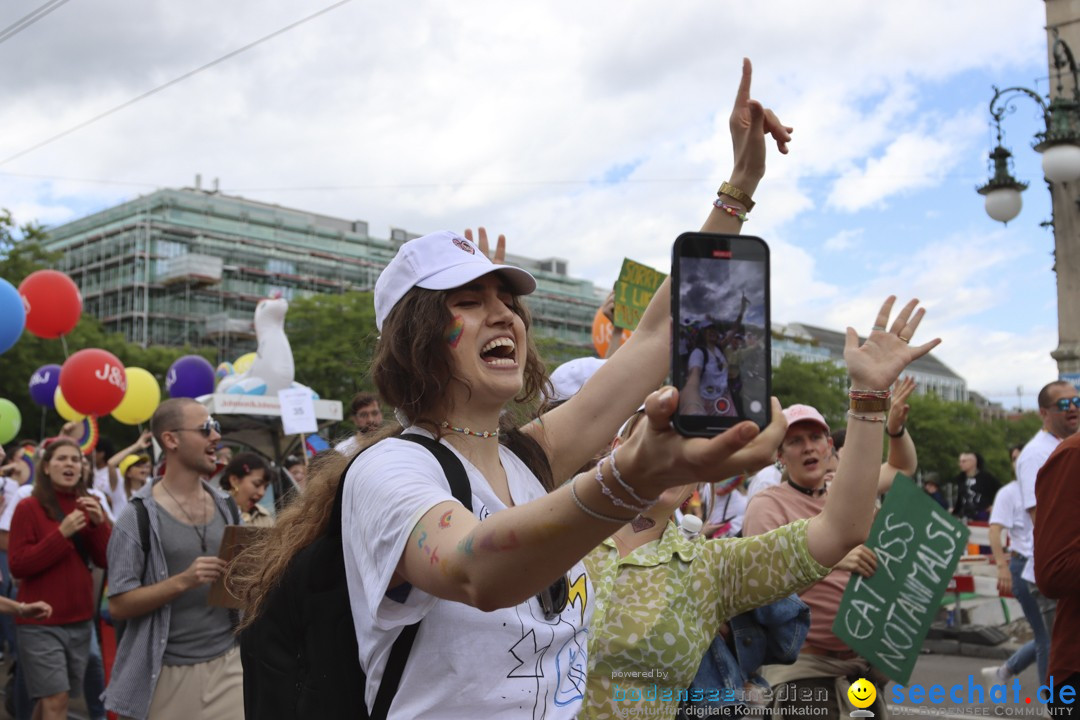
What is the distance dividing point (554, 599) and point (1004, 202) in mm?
9424

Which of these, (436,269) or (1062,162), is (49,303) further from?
(436,269)

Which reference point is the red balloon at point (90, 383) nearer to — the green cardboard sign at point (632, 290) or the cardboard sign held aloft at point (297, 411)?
the cardboard sign held aloft at point (297, 411)

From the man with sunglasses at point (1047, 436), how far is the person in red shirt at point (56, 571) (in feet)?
19.8

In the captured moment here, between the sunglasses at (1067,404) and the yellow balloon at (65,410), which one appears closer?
the sunglasses at (1067,404)

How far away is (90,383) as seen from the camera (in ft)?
38.9

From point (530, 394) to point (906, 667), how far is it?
2690 millimetres

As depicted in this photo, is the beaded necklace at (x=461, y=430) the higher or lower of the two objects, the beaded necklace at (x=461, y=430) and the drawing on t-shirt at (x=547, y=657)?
the higher

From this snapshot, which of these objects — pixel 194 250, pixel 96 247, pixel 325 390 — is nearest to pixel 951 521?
pixel 325 390

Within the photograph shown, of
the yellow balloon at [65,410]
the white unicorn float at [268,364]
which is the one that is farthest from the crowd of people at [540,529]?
the yellow balloon at [65,410]

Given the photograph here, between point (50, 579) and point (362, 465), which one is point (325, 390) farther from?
point (362, 465)

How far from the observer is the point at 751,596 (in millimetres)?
3164

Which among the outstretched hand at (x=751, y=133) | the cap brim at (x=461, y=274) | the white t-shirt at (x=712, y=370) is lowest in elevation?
the white t-shirt at (x=712, y=370)

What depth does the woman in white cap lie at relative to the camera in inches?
57.2

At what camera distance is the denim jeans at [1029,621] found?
7.29m
